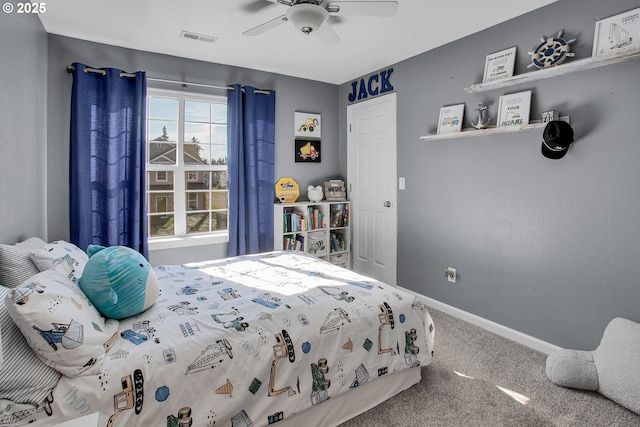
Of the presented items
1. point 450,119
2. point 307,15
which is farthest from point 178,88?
point 450,119

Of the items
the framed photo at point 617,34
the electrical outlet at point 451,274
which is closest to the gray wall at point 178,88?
the electrical outlet at point 451,274

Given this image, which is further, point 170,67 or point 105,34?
point 170,67

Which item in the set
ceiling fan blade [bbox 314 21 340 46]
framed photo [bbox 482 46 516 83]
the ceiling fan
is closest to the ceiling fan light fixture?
the ceiling fan

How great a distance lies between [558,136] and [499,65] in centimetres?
82

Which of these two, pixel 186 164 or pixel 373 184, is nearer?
pixel 186 164

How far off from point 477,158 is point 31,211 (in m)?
3.48

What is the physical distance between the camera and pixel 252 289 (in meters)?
2.21

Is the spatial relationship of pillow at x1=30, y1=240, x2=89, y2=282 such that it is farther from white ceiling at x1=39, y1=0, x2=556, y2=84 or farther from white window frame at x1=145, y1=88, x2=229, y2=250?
white ceiling at x1=39, y1=0, x2=556, y2=84

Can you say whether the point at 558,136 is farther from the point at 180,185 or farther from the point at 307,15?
the point at 180,185

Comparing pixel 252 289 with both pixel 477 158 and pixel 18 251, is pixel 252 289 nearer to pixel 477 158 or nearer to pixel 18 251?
pixel 18 251

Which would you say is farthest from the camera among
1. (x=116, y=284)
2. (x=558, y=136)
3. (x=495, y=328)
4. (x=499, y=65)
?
(x=495, y=328)

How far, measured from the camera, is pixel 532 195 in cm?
267

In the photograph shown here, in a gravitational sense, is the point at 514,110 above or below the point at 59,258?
above

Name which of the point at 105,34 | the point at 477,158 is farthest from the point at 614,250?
the point at 105,34
